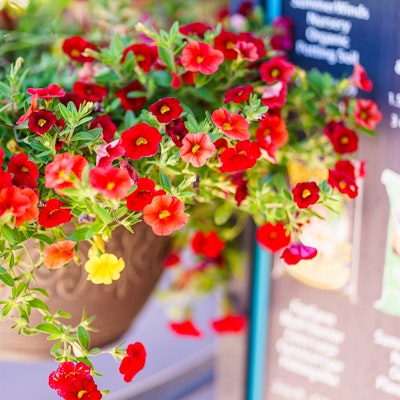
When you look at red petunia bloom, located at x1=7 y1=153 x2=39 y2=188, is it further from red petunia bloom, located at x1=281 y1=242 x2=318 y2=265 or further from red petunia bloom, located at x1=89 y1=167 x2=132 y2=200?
red petunia bloom, located at x1=281 y1=242 x2=318 y2=265

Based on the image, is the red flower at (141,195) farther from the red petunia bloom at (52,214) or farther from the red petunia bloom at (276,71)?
the red petunia bloom at (276,71)

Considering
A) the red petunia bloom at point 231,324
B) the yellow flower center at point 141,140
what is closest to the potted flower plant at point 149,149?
the yellow flower center at point 141,140

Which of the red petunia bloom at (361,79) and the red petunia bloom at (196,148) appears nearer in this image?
the red petunia bloom at (196,148)

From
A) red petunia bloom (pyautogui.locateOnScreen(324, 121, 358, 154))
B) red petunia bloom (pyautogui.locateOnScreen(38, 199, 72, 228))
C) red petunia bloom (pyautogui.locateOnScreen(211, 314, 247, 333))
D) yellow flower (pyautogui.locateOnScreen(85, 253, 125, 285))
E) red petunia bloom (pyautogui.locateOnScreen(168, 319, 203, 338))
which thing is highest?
red petunia bloom (pyautogui.locateOnScreen(324, 121, 358, 154))

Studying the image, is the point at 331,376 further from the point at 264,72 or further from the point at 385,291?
the point at 264,72

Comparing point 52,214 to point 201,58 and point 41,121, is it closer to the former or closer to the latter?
point 41,121

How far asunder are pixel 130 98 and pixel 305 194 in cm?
26

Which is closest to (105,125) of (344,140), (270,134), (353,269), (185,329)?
(270,134)

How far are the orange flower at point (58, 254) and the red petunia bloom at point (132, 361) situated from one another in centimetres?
11

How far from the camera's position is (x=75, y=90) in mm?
806

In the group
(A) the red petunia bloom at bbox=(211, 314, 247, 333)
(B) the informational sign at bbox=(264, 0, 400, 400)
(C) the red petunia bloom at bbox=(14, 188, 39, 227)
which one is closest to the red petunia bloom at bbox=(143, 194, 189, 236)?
(C) the red petunia bloom at bbox=(14, 188, 39, 227)

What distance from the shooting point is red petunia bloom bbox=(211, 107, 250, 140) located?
68 cm

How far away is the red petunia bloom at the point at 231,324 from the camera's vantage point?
1121 mm

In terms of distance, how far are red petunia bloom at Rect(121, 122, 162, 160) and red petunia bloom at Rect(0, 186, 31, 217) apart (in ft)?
0.38
